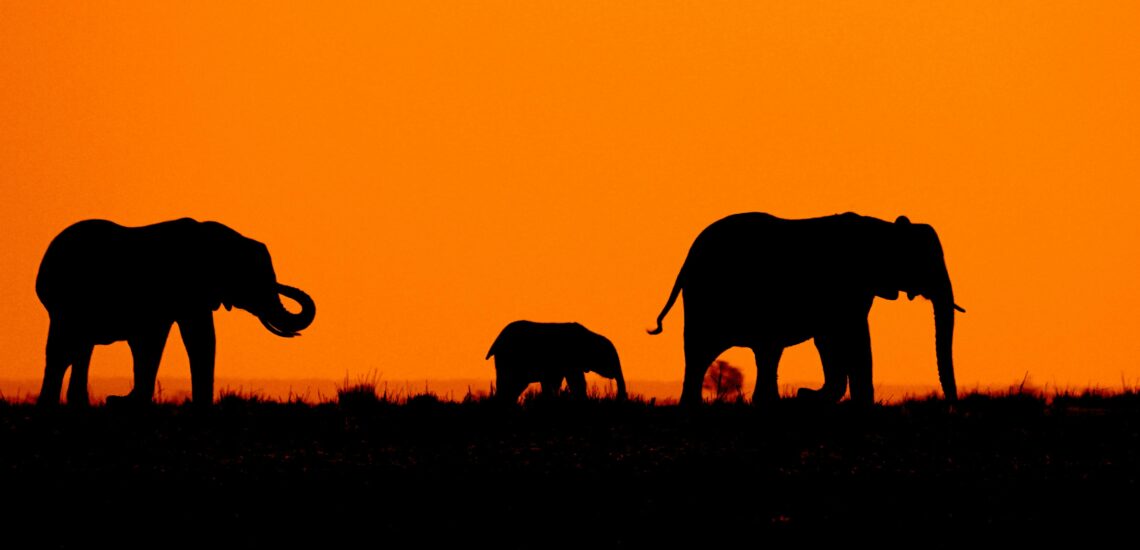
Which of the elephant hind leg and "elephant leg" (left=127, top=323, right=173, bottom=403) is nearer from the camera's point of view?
"elephant leg" (left=127, top=323, right=173, bottom=403)

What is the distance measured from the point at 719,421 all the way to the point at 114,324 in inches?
285

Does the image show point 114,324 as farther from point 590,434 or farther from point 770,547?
point 770,547

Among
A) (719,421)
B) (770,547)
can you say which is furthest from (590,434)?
(770,547)

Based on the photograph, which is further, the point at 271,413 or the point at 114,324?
the point at 114,324

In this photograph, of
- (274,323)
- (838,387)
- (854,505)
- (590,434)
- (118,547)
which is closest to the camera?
(118,547)

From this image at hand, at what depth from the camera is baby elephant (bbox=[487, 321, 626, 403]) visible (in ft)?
79.4

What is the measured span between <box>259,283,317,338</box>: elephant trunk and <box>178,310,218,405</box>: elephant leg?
3.78 feet

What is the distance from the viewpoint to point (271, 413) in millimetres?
15219

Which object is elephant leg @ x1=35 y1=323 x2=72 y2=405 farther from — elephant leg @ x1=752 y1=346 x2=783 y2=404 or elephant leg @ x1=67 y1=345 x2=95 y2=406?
elephant leg @ x1=752 y1=346 x2=783 y2=404

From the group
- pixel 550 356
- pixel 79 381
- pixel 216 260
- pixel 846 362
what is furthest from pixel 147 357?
pixel 550 356

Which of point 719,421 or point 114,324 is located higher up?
point 114,324

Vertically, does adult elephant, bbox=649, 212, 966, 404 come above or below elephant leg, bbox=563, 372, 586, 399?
above

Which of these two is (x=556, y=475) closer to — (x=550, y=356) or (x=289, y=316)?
(x=289, y=316)

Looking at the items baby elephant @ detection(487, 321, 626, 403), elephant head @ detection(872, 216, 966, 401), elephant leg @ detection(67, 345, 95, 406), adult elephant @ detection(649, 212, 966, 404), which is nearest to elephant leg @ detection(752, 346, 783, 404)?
adult elephant @ detection(649, 212, 966, 404)
